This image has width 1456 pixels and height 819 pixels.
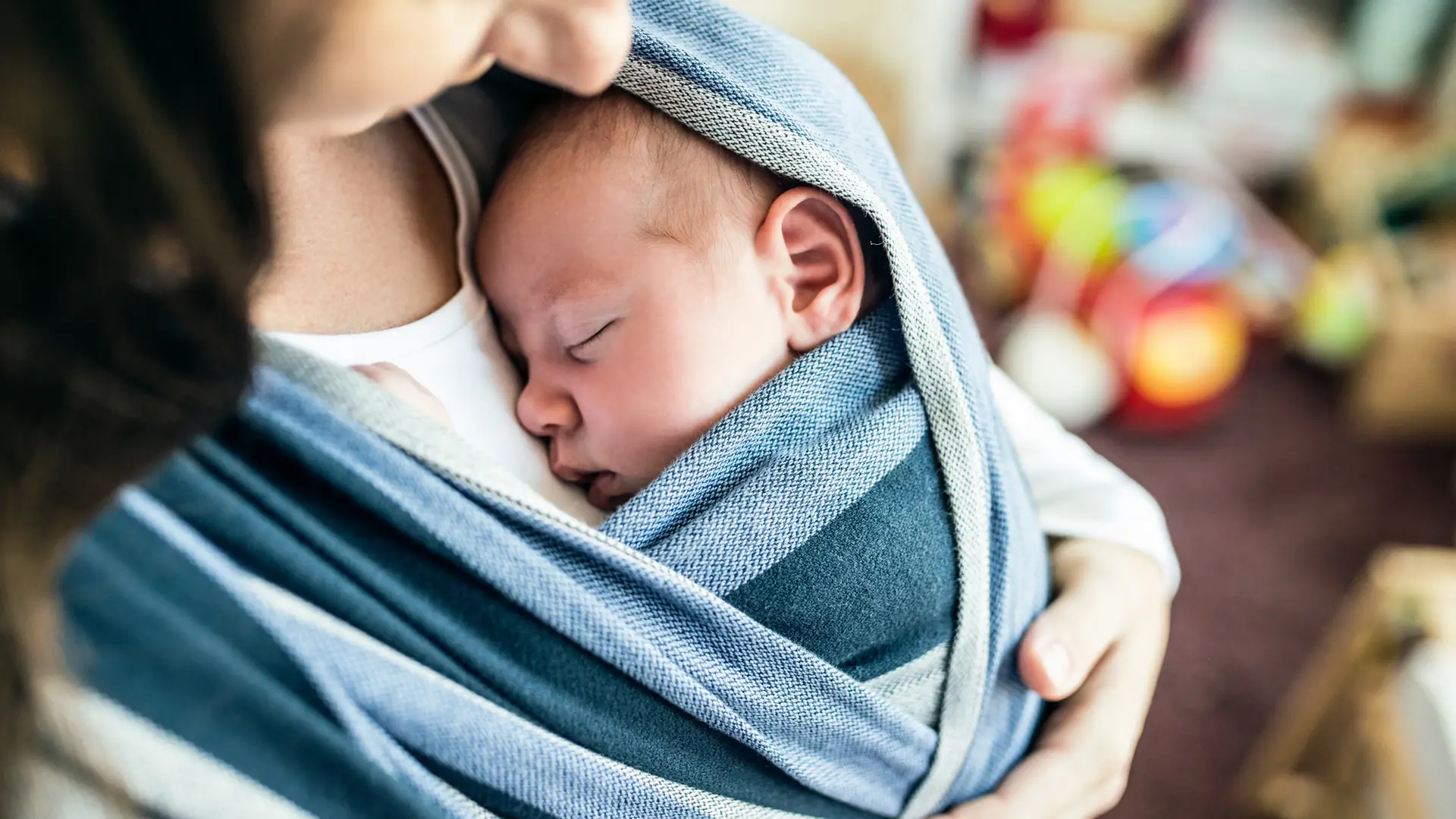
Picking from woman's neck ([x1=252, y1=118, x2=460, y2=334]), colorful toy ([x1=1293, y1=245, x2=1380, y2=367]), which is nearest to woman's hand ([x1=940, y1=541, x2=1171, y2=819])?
woman's neck ([x1=252, y1=118, x2=460, y2=334])

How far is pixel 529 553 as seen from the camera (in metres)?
0.52

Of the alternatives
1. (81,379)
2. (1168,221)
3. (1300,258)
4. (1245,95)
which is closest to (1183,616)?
(1168,221)

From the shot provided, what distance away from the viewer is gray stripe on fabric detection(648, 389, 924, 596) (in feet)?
1.96

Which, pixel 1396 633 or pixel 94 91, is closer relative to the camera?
pixel 94 91

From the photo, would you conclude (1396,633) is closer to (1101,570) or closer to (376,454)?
(1101,570)

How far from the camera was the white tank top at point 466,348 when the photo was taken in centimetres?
61

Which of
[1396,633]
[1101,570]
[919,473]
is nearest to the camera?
[919,473]

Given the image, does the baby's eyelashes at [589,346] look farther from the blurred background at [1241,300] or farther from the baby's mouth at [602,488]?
the blurred background at [1241,300]

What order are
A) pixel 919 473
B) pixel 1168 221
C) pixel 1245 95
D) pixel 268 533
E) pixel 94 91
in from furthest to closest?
pixel 1245 95 → pixel 1168 221 → pixel 919 473 → pixel 268 533 → pixel 94 91

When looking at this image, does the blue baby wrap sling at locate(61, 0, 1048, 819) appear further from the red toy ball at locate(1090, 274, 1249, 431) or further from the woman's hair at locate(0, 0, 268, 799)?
the red toy ball at locate(1090, 274, 1249, 431)

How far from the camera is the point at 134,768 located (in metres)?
0.38

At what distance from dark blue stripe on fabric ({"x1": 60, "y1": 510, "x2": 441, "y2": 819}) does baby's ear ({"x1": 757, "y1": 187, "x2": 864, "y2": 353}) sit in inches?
16.3

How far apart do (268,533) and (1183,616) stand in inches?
60.4

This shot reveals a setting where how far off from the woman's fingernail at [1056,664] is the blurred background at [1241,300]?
54cm
